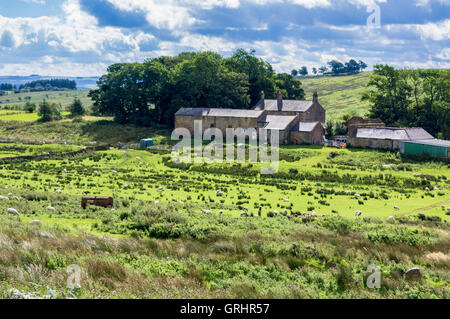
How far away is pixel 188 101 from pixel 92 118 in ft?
71.9

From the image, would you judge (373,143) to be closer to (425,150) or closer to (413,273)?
(425,150)

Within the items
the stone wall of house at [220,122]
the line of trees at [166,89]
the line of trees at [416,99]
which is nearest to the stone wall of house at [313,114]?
the line of trees at [416,99]

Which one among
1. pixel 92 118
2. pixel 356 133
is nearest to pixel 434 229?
pixel 356 133

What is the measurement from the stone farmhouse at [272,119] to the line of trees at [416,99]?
414 inches

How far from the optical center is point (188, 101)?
80.2 metres

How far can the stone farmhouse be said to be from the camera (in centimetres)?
6506

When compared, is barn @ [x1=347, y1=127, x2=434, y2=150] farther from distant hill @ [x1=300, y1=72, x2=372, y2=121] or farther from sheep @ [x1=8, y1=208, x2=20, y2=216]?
distant hill @ [x1=300, y1=72, x2=372, y2=121]

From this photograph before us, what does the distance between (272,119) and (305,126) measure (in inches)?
222

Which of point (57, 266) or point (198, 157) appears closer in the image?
point (57, 266)

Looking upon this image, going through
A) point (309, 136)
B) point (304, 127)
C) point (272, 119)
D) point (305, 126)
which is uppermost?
point (272, 119)

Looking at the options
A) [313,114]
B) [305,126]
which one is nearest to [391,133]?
[305,126]

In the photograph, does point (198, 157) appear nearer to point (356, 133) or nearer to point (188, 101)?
point (356, 133)

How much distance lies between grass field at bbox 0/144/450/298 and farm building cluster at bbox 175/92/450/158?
16616mm

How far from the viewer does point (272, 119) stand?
68.9 metres
